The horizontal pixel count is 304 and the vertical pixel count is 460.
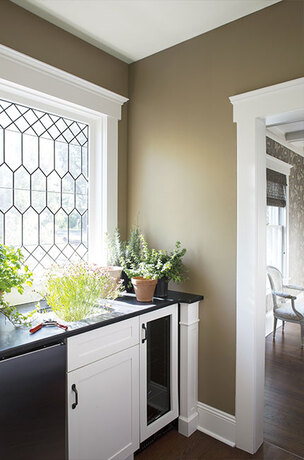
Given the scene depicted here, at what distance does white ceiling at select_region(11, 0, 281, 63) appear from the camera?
2.04 metres

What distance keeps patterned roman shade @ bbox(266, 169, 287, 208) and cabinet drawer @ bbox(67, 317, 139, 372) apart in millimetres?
3018

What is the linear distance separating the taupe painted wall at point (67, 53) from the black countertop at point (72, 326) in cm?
80

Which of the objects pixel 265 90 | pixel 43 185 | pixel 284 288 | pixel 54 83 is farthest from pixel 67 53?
pixel 284 288

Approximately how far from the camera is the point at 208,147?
7.65ft

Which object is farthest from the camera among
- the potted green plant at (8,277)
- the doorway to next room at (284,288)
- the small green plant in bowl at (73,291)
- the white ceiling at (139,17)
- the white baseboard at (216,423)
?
the doorway to next room at (284,288)

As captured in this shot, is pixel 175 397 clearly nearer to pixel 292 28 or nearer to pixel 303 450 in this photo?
pixel 303 450

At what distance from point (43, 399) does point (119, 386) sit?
489 millimetres

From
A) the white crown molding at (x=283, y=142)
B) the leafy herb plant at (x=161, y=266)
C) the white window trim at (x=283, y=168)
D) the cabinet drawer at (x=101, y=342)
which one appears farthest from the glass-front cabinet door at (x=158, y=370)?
the white crown molding at (x=283, y=142)

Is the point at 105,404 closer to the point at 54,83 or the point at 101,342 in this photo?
the point at 101,342

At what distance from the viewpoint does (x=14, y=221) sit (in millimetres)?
2139

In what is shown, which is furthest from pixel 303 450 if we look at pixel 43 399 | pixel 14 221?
pixel 14 221

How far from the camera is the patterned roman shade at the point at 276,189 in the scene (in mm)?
4402

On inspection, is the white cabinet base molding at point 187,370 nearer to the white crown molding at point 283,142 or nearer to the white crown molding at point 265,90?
the white crown molding at point 265,90

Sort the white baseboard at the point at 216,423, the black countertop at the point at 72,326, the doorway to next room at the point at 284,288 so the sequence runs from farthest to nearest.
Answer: the doorway to next room at the point at 284,288 < the white baseboard at the point at 216,423 < the black countertop at the point at 72,326
